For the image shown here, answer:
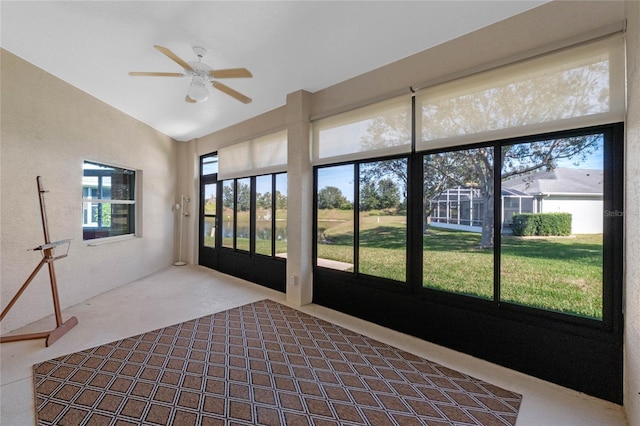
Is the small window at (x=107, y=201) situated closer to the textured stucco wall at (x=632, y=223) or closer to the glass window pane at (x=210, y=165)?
the glass window pane at (x=210, y=165)

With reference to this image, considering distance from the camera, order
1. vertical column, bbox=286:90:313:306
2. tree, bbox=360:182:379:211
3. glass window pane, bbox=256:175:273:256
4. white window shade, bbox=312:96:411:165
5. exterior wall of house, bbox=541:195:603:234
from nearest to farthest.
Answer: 1. exterior wall of house, bbox=541:195:603:234
2. white window shade, bbox=312:96:411:165
3. tree, bbox=360:182:379:211
4. vertical column, bbox=286:90:313:306
5. glass window pane, bbox=256:175:273:256

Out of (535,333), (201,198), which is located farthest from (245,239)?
(535,333)

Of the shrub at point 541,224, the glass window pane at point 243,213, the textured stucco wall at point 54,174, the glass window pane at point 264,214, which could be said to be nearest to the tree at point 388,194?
the shrub at point 541,224

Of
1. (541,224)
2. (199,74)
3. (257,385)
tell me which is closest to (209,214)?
(199,74)

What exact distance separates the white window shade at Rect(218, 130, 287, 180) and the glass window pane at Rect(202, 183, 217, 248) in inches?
25.3

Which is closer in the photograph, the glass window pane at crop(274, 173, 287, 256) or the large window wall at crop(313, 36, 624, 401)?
the large window wall at crop(313, 36, 624, 401)

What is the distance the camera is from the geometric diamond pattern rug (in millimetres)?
1865

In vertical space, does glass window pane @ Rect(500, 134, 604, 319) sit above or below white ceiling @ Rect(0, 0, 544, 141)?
below

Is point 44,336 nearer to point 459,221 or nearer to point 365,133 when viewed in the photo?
point 365,133

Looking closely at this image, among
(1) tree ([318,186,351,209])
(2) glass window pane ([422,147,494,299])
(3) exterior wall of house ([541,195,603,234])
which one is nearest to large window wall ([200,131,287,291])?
(1) tree ([318,186,351,209])

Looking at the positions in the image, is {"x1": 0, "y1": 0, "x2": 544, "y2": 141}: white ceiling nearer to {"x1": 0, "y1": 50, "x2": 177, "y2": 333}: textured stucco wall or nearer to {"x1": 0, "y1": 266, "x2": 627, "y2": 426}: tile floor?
{"x1": 0, "y1": 50, "x2": 177, "y2": 333}: textured stucco wall

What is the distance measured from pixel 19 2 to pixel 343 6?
258cm

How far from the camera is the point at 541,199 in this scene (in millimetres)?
2402

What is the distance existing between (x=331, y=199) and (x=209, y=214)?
3.61 metres
